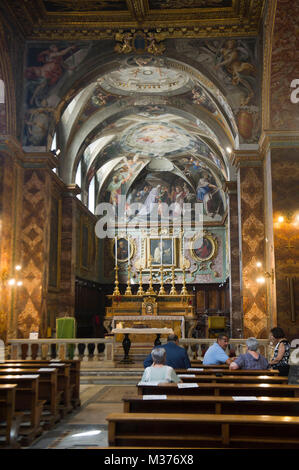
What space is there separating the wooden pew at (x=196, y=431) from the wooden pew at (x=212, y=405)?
0.35m

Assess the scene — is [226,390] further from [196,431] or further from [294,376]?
[294,376]

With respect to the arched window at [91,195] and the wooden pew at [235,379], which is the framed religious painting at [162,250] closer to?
the arched window at [91,195]

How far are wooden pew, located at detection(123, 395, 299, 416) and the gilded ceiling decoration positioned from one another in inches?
502

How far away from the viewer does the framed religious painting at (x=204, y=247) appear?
96.7 ft

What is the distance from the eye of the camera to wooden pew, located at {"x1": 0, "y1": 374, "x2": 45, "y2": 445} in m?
6.59

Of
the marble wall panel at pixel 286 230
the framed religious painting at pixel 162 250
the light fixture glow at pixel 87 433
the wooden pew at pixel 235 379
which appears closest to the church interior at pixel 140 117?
the marble wall panel at pixel 286 230

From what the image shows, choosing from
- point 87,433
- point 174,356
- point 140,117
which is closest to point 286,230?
point 174,356

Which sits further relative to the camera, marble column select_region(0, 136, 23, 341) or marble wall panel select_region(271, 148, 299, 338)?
marble column select_region(0, 136, 23, 341)

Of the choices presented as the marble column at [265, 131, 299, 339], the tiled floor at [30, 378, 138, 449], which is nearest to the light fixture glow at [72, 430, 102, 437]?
the tiled floor at [30, 378, 138, 449]

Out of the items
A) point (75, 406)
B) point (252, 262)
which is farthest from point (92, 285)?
point (75, 406)

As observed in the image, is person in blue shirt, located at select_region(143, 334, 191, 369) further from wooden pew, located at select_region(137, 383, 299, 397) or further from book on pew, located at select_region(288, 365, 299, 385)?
book on pew, located at select_region(288, 365, 299, 385)

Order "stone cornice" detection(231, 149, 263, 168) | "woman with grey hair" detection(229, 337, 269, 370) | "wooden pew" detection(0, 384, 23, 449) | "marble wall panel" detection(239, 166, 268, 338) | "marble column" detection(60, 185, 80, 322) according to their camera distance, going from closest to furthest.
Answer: "wooden pew" detection(0, 384, 23, 449), "woman with grey hair" detection(229, 337, 269, 370), "marble wall panel" detection(239, 166, 268, 338), "stone cornice" detection(231, 149, 263, 168), "marble column" detection(60, 185, 80, 322)

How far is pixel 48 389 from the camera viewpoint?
26.6 feet

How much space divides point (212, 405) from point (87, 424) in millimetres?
3350
